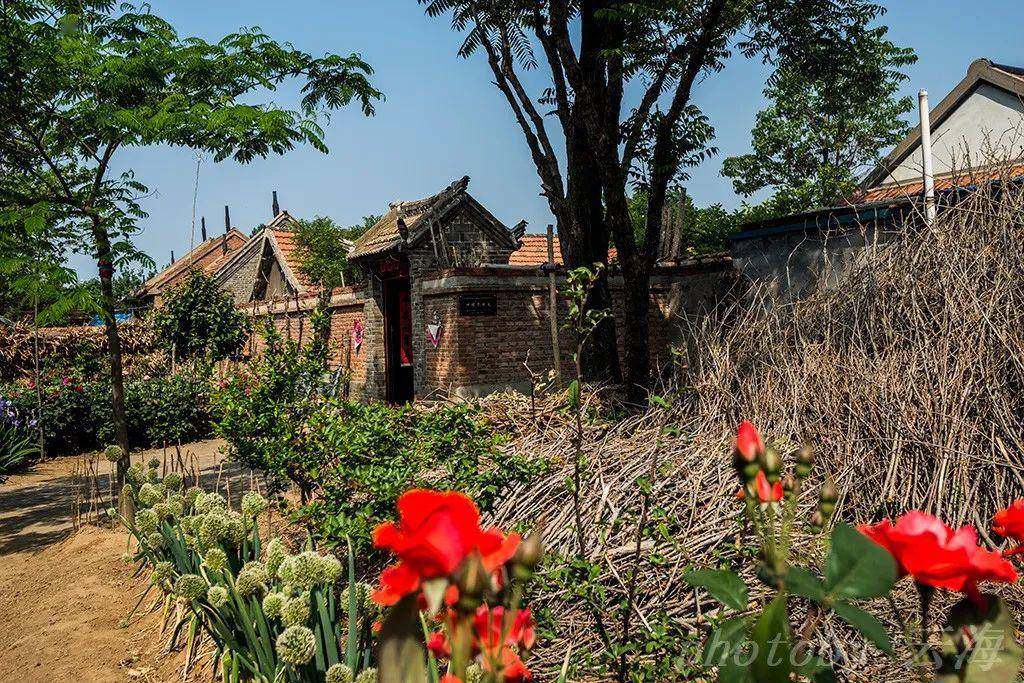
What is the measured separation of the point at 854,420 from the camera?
3936mm

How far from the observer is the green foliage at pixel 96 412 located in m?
11.8

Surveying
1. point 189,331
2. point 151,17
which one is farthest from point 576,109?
point 189,331

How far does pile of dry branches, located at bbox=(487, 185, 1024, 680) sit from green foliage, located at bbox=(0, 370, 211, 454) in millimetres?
9675

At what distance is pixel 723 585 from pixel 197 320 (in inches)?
693

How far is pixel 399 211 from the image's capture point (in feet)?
52.3

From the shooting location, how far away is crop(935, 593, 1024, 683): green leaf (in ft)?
3.00

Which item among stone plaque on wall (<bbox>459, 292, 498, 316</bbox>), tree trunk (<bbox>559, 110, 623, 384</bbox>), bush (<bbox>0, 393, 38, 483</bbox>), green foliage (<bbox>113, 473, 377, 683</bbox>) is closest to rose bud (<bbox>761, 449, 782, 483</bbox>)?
green foliage (<bbox>113, 473, 377, 683</bbox>)

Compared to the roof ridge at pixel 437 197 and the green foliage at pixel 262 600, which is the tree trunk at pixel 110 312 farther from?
the roof ridge at pixel 437 197

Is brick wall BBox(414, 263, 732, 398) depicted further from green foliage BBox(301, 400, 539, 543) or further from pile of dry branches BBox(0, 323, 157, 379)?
pile of dry branches BBox(0, 323, 157, 379)

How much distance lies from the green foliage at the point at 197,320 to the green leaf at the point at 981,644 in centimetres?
1720

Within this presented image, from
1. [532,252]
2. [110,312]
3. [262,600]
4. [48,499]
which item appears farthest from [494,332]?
[262,600]

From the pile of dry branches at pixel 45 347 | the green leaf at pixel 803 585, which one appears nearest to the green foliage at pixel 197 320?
the pile of dry branches at pixel 45 347

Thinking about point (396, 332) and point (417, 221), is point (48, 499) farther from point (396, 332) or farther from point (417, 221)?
point (417, 221)

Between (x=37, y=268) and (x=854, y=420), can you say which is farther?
(x=37, y=268)
